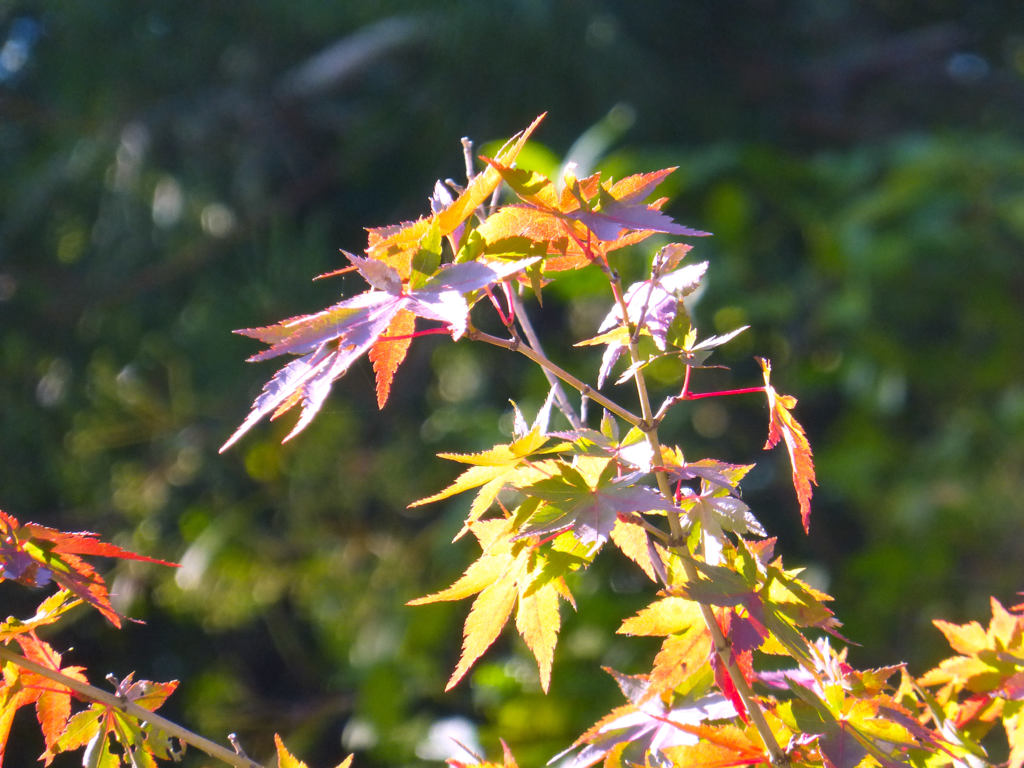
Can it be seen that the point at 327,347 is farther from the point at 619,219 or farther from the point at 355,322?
the point at 619,219

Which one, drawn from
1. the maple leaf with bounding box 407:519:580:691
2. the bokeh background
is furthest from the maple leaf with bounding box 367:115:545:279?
the bokeh background

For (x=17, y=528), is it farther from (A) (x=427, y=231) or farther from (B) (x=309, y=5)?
(B) (x=309, y=5)

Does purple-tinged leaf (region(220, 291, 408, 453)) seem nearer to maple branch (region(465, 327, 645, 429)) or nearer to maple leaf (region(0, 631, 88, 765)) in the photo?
maple branch (region(465, 327, 645, 429))

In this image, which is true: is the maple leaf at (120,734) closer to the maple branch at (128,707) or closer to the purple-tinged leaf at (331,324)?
the maple branch at (128,707)

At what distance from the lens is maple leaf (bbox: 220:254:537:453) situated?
1.03ft

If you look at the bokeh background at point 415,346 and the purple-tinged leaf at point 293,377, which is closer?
the purple-tinged leaf at point 293,377

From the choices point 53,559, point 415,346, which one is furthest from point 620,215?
point 415,346

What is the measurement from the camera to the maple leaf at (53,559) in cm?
36

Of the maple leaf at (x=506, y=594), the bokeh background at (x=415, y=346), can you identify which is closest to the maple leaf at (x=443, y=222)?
the maple leaf at (x=506, y=594)

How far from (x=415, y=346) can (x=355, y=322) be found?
5.26 feet

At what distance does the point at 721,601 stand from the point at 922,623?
1.51m

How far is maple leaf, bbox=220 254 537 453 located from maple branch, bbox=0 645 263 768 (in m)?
0.12

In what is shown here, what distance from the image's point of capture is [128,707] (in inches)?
14.8

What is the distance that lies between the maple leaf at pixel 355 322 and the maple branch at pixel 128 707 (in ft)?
0.38
